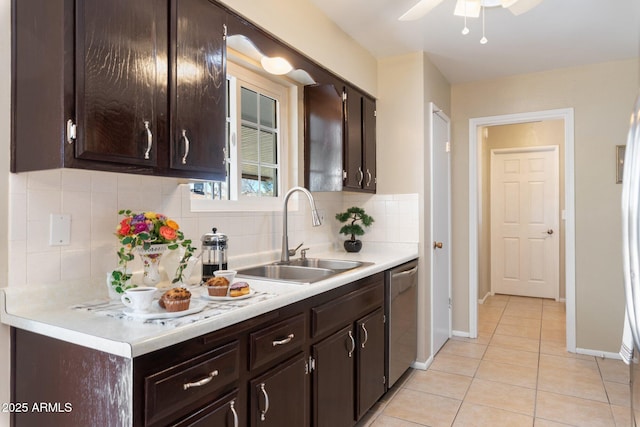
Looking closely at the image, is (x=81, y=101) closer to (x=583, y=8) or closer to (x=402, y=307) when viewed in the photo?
(x=402, y=307)

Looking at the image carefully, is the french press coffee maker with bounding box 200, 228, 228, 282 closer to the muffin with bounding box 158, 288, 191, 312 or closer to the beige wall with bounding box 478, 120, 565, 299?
the muffin with bounding box 158, 288, 191, 312

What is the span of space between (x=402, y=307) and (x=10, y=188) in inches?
88.3

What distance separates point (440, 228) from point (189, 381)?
274cm

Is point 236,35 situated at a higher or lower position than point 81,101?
higher

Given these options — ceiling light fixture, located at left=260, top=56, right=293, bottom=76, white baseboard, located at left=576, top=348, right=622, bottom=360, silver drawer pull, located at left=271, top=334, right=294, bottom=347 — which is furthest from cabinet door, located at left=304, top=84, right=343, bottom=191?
white baseboard, located at left=576, top=348, right=622, bottom=360

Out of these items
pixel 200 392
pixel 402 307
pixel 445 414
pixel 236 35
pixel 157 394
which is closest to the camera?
pixel 157 394

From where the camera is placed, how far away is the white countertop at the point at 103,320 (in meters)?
1.04

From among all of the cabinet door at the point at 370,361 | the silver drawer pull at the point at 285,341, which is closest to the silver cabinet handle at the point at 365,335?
the cabinet door at the point at 370,361

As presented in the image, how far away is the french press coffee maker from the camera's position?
1.84 metres

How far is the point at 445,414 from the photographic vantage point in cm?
241

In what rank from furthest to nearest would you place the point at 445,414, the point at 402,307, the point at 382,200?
the point at 382,200 < the point at 402,307 < the point at 445,414

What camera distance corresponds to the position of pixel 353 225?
3193 millimetres

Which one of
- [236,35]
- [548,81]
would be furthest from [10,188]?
[548,81]

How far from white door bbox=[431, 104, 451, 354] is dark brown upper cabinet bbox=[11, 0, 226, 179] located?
2189mm
